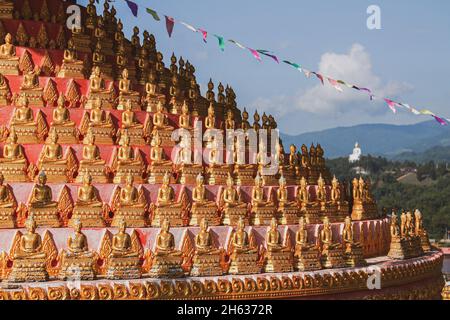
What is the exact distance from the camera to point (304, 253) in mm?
18219

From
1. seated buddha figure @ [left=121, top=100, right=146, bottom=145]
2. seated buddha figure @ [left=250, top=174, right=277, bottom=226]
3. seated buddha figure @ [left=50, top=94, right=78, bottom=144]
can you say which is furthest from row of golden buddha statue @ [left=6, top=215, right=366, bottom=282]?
seated buddha figure @ [left=121, top=100, right=146, bottom=145]

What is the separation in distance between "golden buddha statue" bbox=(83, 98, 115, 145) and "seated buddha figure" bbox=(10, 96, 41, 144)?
1.24 metres

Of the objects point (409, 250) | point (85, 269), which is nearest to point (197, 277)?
point (85, 269)

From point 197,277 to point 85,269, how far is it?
2.33 metres

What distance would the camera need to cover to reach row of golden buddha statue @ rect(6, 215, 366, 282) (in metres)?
15.8

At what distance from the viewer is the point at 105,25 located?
23.3 metres

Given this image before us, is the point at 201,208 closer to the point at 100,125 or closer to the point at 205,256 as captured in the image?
the point at 205,256

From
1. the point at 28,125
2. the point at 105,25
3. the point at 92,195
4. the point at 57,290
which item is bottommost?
the point at 57,290

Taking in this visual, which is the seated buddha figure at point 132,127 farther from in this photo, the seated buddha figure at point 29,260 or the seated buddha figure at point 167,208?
the seated buddha figure at point 29,260

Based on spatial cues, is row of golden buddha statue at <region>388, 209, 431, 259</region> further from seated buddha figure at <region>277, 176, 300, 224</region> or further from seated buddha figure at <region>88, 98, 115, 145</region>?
seated buddha figure at <region>88, 98, 115, 145</region>

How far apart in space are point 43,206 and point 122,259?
2.07 meters

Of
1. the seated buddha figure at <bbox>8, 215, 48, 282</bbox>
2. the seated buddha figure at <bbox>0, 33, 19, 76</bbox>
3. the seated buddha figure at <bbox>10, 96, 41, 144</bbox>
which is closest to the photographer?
the seated buddha figure at <bbox>8, 215, 48, 282</bbox>

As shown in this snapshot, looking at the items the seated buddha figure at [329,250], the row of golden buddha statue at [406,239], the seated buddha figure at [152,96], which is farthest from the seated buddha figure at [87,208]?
the row of golden buddha statue at [406,239]

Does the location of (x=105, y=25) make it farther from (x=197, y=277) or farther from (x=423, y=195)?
(x=423, y=195)
